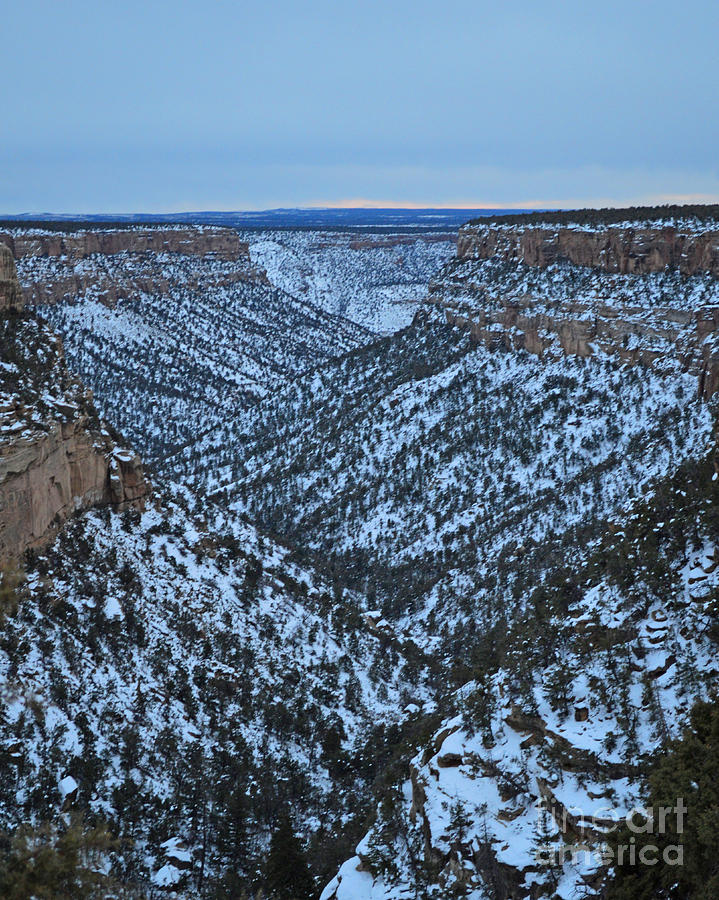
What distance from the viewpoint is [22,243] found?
4759 inches

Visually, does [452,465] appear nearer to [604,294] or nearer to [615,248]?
[604,294]

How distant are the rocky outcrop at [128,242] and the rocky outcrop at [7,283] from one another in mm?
71155

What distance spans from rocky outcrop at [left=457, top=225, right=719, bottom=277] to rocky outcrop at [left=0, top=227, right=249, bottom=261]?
210 ft

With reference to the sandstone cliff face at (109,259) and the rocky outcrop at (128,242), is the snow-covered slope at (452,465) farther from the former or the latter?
the rocky outcrop at (128,242)

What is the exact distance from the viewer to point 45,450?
113 ft

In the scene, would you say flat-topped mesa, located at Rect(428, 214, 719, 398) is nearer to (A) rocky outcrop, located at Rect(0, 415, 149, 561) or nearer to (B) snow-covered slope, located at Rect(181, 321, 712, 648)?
(B) snow-covered slope, located at Rect(181, 321, 712, 648)

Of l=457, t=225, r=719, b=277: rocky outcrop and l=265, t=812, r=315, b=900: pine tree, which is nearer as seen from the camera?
l=265, t=812, r=315, b=900: pine tree

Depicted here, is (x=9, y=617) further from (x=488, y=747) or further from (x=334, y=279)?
(x=334, y=279)

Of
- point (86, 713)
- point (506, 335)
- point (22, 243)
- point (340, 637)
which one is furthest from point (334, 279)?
point (86, 713)

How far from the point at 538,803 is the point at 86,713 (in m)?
16.0

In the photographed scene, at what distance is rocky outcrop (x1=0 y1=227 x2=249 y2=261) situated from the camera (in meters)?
122

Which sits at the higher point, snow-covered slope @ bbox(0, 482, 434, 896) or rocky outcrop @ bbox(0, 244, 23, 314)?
rocky outcrop @ bbox(0, 244, 23, 314)

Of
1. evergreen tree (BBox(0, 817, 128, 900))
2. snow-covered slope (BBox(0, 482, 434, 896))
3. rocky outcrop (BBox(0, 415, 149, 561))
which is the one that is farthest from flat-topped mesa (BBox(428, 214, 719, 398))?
evergreen tree (BBox(0, 817, 128, 900))

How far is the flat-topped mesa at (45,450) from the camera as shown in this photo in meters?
32.4
